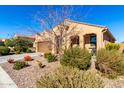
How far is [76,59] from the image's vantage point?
37.8 ft

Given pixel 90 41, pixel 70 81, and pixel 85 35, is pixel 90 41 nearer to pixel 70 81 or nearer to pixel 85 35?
pixel 85 35

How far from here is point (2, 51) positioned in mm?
25719

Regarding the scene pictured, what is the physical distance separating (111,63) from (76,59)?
1977mm

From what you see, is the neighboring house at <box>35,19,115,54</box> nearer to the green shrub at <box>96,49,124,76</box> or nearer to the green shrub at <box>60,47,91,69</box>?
the green shrub at <box>60,47,91,69</box>

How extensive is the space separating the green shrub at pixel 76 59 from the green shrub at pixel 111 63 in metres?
0.84

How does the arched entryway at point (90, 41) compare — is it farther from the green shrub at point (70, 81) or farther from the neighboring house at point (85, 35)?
the green shrub at point (70, 81)

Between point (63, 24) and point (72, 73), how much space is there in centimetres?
1074

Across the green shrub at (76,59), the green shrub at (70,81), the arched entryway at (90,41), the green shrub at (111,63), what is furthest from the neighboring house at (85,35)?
the green shrub at (70,81)

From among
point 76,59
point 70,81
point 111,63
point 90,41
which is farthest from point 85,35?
point 70,81

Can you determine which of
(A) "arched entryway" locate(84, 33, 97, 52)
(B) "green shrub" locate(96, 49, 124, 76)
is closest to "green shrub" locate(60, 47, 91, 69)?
(B) "green shrub" locate(96, 49, 124, 76)

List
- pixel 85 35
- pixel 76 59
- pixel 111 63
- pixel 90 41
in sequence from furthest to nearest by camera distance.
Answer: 1. pixel 90 41
2. pixel 85 35
3. pixel 76 59
4. pixel 111 63

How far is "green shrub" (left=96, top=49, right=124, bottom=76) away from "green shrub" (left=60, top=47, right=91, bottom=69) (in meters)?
0.84

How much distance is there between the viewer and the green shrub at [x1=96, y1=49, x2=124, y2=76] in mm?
10989
